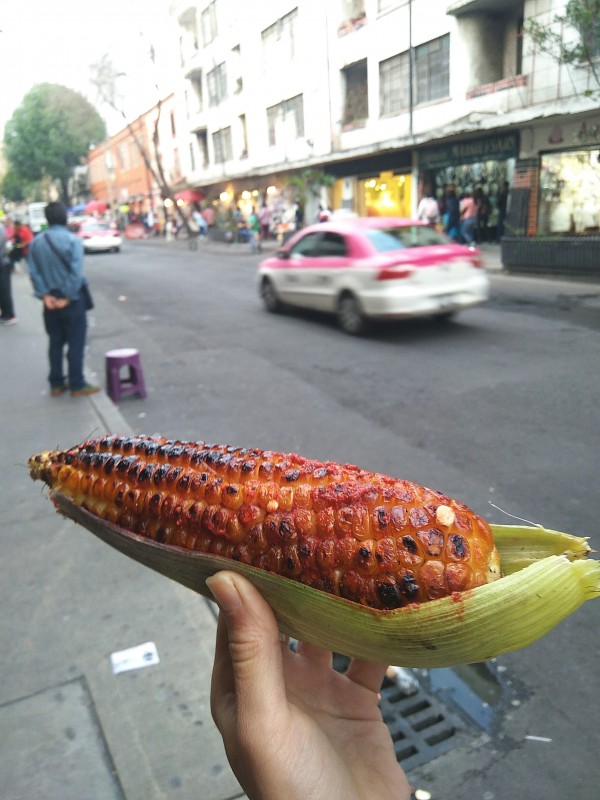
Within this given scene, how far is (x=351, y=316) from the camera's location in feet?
32.3

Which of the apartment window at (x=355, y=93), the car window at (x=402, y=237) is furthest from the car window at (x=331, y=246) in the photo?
the apartment window at (x=355, y=93)

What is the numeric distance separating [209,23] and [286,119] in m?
4.37

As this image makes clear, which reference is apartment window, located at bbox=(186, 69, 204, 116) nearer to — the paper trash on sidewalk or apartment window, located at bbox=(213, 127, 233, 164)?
apartment window, located at bbox=(213, 127, 233, 164)

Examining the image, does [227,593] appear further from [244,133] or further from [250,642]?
[244,133]

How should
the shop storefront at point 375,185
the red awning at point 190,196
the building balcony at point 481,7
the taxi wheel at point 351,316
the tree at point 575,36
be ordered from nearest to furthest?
1. the taxi wheel at point 351,316
2. the tree at point 575,36
3. the building balcony at point 481,7
4. the shop storefront at point 375,185
5. the red awning at point 190,196

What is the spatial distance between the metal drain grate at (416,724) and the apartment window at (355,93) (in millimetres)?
19779

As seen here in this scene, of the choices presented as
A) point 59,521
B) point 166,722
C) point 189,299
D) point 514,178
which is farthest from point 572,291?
point 166,722

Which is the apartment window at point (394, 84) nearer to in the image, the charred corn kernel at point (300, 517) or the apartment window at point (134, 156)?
the charred corn kernel at point (300, 517)

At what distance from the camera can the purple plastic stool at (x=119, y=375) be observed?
6738 millimetres

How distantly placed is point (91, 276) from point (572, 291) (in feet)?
54.8

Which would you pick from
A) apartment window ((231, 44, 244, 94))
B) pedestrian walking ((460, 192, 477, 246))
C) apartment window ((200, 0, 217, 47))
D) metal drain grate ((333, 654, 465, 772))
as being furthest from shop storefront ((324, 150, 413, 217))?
metal drain grate ((333, 654, 465, 772))

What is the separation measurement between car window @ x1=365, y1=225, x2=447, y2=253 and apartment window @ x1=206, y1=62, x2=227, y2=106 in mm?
19585

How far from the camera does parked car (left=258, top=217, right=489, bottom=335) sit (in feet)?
30.0

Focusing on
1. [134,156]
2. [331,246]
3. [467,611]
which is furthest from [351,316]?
[134,156]
